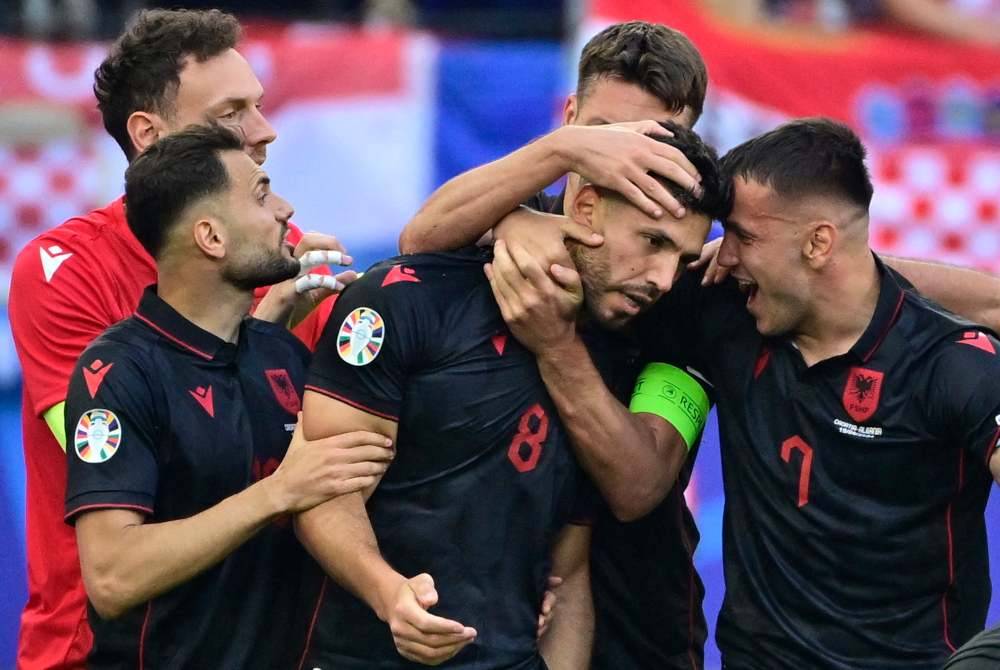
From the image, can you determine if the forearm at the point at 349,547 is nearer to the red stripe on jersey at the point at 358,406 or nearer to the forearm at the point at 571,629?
the red stripe on jersey at the point at 358,406

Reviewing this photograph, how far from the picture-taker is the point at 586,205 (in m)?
4.06

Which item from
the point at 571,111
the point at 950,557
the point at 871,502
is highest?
the point at 571,111

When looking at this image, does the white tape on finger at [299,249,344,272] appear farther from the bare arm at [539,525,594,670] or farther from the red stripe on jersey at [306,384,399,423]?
the bare arm at [539,525,594,670]

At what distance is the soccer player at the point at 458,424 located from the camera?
12.6 feet

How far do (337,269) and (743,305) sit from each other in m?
4.39

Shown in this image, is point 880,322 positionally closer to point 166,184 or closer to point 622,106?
point 622,106

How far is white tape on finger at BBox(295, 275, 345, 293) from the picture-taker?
4379 mm

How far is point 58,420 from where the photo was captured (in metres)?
4.27

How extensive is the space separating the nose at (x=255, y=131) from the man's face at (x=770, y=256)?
4.59 ft

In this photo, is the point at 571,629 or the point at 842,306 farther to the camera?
the point at 571,629

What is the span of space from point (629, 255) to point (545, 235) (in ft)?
0.70

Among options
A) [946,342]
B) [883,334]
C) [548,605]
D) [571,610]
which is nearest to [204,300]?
[548,605]

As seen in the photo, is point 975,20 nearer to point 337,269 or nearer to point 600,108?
point 337,269

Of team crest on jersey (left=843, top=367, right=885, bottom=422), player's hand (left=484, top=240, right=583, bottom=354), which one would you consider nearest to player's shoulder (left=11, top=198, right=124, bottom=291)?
A: player's hand (left=484, top=240, right=583, bottom=354)
